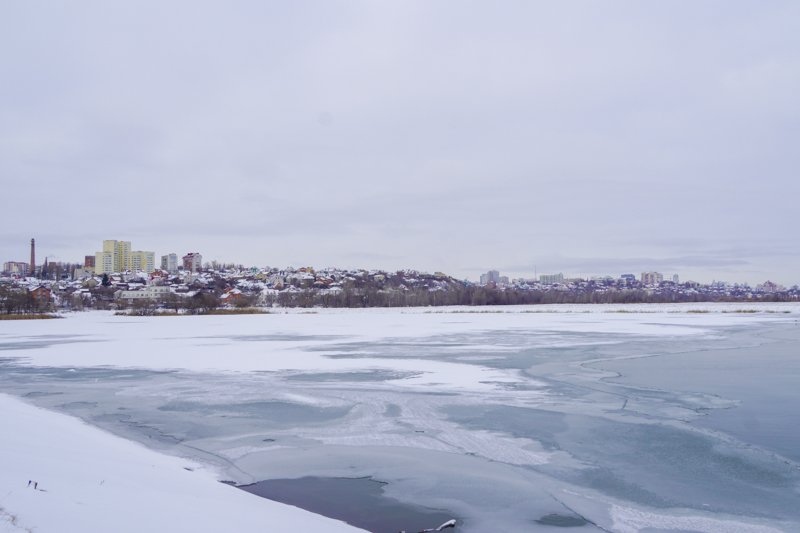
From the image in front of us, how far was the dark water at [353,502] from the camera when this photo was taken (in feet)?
15.1

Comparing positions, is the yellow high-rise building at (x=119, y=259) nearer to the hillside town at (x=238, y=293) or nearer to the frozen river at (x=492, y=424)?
the hillside town at (x=238, y=293)

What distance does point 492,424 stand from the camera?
7723 millimetres

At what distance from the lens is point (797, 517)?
461 cm

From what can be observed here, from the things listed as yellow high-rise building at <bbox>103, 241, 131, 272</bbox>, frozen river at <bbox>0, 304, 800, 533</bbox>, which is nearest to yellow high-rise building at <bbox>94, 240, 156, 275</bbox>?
yellow high-rise building at <bbox>103, 241, 131, 272</bbox>

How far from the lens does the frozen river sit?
5039 mm

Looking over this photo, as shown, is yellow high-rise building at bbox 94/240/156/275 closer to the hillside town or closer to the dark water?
the hillside town

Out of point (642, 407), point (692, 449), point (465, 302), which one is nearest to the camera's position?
point (692, 449)

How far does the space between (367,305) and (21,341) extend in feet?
172

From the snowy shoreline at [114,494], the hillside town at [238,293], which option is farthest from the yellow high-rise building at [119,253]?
the snowy shoreline at [114,494]

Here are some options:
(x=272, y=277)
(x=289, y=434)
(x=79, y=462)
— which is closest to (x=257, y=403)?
(x=289, y=434)

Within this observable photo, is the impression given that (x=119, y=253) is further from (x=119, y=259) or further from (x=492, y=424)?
(x=492, y=424)

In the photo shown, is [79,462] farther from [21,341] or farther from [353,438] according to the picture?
[21,341]

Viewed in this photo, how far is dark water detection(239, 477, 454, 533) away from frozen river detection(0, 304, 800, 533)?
0.07 m

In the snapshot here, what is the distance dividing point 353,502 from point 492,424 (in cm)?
303
